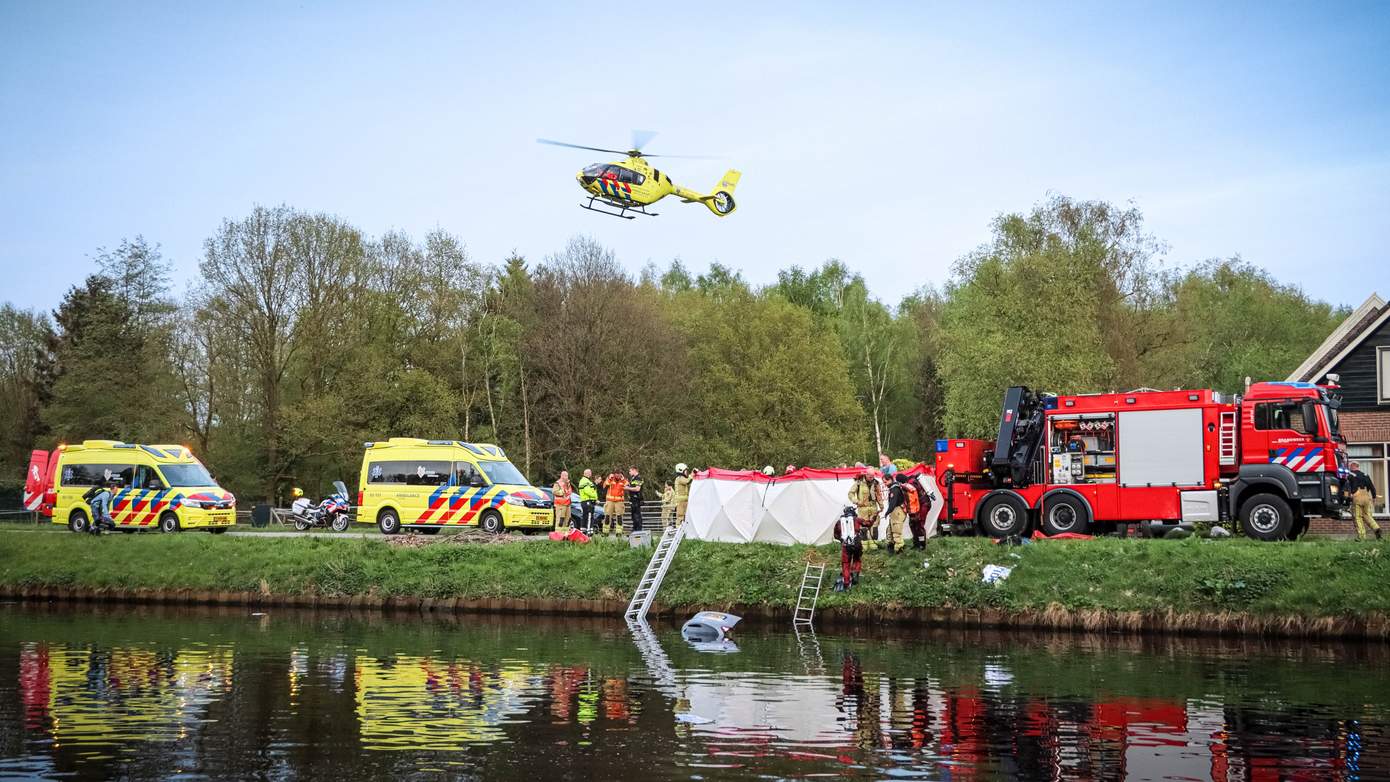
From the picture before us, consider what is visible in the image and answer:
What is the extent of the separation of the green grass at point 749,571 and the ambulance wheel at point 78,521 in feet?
10.5

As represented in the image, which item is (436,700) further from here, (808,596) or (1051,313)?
(1051,313)

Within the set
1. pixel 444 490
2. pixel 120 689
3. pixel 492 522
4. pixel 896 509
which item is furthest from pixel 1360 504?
pixel 120 689

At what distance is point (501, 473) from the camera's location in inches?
1432

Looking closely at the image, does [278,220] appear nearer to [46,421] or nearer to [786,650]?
[46,421]

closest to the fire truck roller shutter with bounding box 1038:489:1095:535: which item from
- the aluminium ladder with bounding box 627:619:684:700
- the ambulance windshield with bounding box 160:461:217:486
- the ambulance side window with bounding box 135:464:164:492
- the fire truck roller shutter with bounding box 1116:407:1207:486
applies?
the fire truck roller shutter with bounding box 1116:407:1207:486

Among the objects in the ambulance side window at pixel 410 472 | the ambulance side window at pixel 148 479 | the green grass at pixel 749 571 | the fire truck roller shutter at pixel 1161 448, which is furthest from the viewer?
the ambulance side window at pixel 148 479

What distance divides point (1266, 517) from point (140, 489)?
97.8ft

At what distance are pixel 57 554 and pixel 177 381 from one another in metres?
23.8

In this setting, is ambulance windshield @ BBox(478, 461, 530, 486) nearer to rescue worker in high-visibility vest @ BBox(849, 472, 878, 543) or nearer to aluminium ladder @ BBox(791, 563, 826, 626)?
aluminium ladder @ BBox(791, 563, 826, 626)

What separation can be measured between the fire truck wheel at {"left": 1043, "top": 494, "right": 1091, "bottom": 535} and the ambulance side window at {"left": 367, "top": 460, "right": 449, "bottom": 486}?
16.3 m

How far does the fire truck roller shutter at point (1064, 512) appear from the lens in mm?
28078

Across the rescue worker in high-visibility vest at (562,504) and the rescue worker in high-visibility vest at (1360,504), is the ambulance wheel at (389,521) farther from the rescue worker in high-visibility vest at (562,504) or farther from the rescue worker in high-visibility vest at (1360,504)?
the rescue worker in high-visibility vest at (1360,504)

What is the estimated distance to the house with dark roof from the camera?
3503cm

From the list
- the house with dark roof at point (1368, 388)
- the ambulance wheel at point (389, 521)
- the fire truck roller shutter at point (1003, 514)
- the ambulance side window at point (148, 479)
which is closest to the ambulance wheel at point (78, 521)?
the ambulance side window at point (148, 479)
